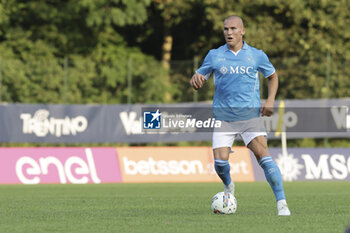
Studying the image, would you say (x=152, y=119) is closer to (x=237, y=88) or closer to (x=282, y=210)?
(x=237, y=88)

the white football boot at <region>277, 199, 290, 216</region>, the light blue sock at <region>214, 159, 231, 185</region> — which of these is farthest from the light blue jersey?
the white football boot at <region>277, 199, 290, 216</region>

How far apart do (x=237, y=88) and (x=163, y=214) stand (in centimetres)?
179

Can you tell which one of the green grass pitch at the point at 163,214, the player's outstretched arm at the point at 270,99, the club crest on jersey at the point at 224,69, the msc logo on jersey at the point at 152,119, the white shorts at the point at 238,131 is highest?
the club crest on jersey at the point at 224,69

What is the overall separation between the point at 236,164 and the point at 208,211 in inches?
451

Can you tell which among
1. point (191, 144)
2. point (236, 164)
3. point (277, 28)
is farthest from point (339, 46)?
point (236, 164)

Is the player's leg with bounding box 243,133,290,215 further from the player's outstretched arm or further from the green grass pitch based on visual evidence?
the player's outstretched arm

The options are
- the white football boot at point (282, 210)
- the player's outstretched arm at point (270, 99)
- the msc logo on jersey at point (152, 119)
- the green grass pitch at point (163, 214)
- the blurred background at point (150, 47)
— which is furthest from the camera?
the blurred background at point (150, 47)

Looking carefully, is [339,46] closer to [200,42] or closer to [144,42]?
[200,42]

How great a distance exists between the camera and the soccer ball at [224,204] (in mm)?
10430

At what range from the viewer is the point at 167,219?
31.9ft

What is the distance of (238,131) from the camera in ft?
34.4

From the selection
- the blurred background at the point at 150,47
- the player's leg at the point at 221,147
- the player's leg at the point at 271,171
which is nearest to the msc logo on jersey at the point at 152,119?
the blurred background at the point at 150,47

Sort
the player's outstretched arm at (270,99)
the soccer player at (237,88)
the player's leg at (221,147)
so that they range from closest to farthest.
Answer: the player's outstretched arm at (270,99) < the soccer player at (237,88) < the player's leg at (221,147)

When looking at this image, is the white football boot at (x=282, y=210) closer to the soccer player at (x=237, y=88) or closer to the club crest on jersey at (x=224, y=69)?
the soccer player at (x=237, y=88)
